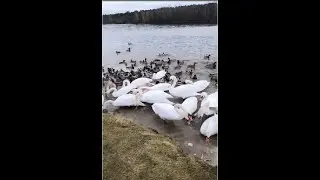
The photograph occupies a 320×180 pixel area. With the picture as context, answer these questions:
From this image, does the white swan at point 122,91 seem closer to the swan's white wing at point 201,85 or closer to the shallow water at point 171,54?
the shallow water at point 171,54

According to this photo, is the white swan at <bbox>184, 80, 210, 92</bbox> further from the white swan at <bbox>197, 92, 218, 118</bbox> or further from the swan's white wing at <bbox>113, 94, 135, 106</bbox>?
the swan's white wing at <bbox>113, 94, 135, 106</bbox>

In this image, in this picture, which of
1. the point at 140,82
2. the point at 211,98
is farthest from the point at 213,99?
the point at 140,82

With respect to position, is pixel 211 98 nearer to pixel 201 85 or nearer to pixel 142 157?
pixel 201 85

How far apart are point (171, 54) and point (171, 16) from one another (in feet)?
0.57

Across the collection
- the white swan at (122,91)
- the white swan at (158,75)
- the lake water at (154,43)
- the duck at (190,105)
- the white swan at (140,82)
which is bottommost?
the duck at (190,105)

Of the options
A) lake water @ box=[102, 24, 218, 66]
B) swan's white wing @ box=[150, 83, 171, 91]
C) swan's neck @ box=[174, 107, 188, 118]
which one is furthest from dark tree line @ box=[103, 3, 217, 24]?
swan's neck @ box=[174, 107, 188, 118]

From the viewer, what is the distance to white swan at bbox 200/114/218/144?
149cm

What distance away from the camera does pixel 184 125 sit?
5.05 feet

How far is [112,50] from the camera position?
1.53m

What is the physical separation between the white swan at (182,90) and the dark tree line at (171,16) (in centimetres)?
26

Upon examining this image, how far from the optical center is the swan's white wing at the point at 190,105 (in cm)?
154

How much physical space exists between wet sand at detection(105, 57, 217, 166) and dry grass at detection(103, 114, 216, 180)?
25 mm

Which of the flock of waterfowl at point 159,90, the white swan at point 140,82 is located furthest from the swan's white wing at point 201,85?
the white swan at point 140,82
